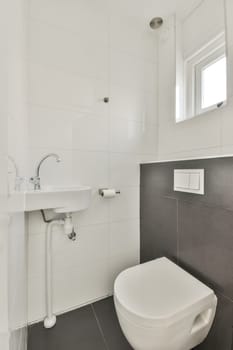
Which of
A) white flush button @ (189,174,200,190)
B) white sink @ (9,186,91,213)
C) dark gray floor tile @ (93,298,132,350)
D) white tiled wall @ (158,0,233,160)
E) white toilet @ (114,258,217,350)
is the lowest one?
dark gray floor tile @ (93,298,132,350)

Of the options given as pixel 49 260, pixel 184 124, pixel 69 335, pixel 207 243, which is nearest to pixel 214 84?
pixel 184 124

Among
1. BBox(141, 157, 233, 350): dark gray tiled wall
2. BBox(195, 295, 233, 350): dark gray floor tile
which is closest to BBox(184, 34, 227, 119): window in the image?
BBox(141, 157, 233, 350): dark gray tiled wall

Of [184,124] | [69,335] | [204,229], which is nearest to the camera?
[204,229]

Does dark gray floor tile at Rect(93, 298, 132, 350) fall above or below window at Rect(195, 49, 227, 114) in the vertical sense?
below

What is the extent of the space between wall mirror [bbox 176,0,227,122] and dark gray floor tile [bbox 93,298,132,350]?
1578 millimetres

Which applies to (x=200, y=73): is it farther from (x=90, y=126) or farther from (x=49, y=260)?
(x=49, y=260)

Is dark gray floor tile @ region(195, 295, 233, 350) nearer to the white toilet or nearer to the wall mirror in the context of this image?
the white toilet

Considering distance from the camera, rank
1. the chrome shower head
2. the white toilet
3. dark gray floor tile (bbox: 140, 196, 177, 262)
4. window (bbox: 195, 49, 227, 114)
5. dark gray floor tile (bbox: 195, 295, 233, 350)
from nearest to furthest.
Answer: the white toilet → dark gray floor tile (bbox: 195, 295, 233, 350) → window (bbox: 195, 49, 227, 114) → dark gray floor tile (bbox: 140, 196, 177, 262) → the chrome shower head

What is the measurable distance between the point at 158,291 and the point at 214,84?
1315 mm

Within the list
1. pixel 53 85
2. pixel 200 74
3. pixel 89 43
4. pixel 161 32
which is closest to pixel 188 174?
pixel 200 74

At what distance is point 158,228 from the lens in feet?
4.27

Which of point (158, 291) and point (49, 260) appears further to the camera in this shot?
point (49, 260)

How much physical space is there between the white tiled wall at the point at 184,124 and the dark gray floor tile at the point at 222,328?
820 mm

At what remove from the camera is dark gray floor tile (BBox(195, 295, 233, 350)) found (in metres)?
0.81
